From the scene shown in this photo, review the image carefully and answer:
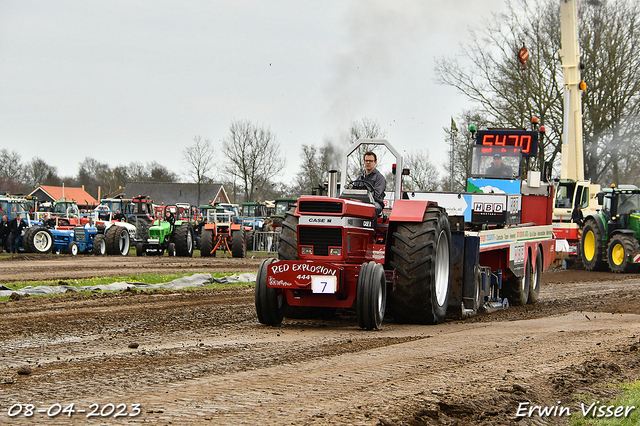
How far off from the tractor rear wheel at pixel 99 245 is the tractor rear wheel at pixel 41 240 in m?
1.67

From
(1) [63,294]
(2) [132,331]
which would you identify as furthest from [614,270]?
(2) [132,331]

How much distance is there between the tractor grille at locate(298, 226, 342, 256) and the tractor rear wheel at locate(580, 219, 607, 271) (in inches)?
619

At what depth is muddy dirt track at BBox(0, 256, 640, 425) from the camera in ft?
15.2

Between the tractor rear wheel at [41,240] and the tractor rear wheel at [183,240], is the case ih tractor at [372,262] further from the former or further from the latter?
the tractor rear wheel at [41,240]

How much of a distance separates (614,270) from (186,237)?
15.9 meters

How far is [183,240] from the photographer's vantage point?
94.6 ft

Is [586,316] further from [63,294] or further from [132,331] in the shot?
[63,294]

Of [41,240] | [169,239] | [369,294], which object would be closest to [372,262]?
[369,294]

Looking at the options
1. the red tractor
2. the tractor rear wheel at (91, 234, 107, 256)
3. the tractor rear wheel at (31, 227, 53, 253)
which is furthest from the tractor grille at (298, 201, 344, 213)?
the tractor rear wheel at (31, 227, 53, 253)

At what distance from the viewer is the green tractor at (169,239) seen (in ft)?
95.1

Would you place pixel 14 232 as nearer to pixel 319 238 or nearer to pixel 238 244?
pixel 238 244

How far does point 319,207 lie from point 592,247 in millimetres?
16550

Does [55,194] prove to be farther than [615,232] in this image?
Yes

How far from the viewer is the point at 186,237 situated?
1141 inches
